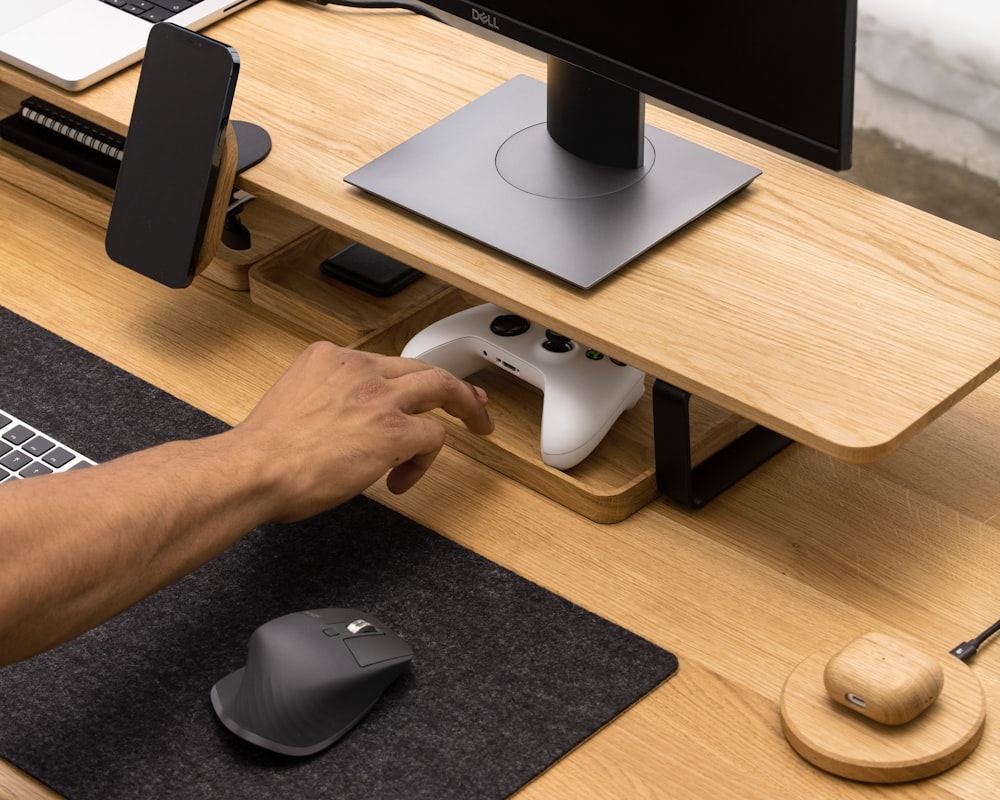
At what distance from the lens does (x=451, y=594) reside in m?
0.97

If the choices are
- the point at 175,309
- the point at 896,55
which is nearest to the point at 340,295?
the point at 175,309

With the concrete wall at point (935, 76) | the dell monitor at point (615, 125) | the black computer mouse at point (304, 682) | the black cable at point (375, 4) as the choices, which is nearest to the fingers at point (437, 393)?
the dell monitor at point (615, 125)

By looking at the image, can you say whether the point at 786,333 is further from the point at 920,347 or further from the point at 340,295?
the point at 340,295

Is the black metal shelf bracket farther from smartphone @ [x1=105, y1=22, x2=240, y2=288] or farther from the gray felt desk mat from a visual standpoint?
smartphone @ [x1=105, y1=22, x2=240, y2=288]

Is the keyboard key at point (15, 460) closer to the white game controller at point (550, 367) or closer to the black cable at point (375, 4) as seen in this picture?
the white game controller at point (550, 367)

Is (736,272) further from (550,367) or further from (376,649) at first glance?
(376,649)

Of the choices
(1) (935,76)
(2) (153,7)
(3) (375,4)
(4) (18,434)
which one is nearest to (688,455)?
(4) (18,434)

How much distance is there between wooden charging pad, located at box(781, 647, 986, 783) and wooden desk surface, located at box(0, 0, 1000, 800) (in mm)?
11

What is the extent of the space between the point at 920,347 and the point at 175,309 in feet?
2.05

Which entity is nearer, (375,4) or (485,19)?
(485,19)

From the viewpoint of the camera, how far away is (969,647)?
2.99 ft

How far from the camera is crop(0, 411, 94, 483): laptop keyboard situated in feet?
3.38

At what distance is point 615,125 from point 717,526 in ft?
1.10

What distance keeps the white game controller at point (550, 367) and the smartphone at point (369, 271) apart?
0.11 meters
